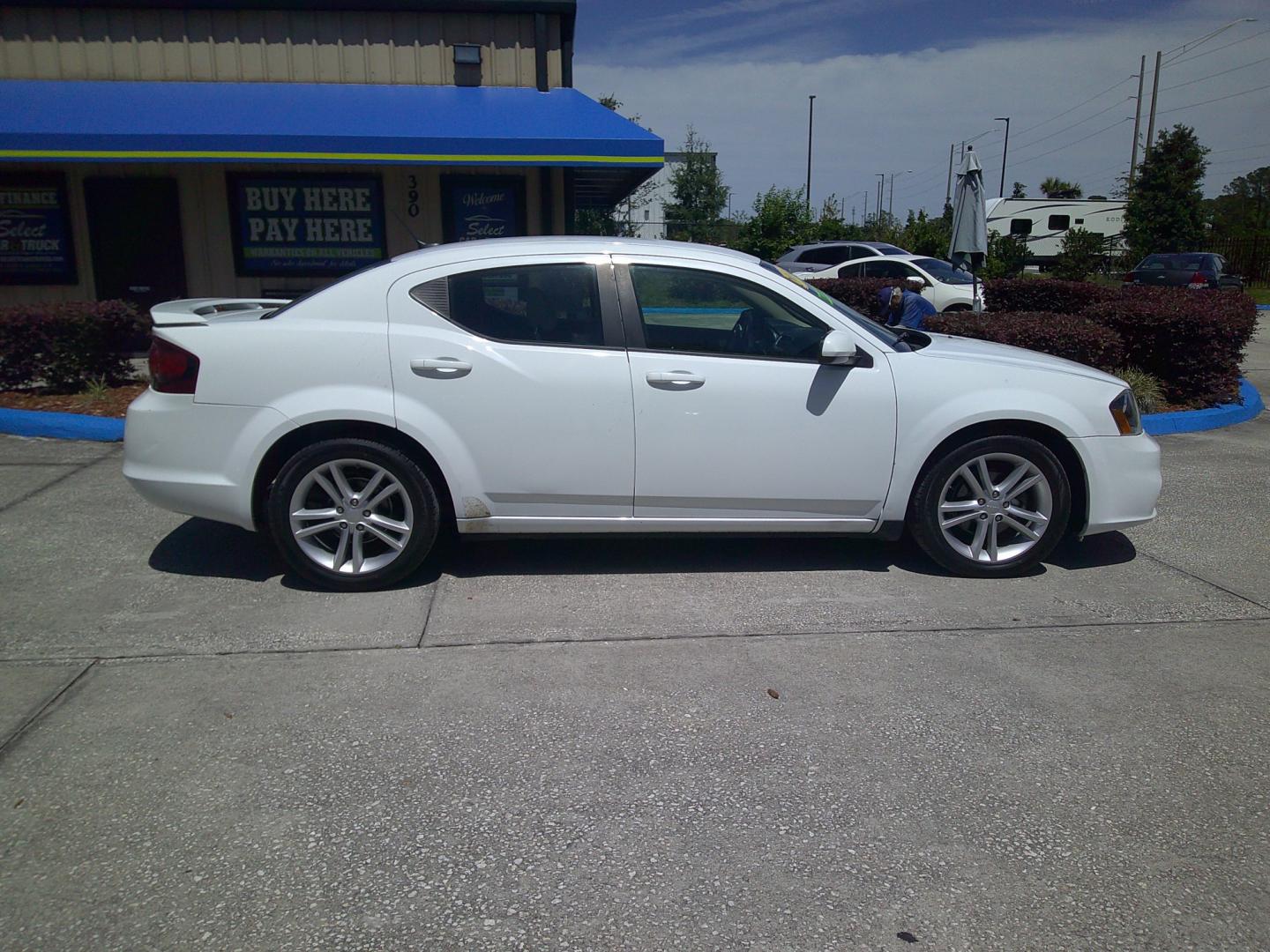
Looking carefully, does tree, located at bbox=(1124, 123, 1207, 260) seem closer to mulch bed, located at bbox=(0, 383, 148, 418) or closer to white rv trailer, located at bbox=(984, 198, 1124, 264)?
white rv trailer, located at bbox=(984, 198, 1124, 264)

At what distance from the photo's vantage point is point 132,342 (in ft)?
29.9

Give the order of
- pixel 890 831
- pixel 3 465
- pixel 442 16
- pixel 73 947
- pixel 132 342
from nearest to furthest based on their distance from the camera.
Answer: pixel 73 947
pixel 890 831
pixel 3 465
pixel 132 342
pixel 442 16

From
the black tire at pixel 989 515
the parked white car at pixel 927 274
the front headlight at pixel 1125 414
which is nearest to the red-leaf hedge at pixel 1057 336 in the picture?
the front headlight at pixel 1125 414

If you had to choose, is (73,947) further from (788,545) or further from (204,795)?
(788,545)

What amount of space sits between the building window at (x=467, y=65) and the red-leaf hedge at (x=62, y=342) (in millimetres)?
5009

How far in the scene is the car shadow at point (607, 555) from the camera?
16.8 feet

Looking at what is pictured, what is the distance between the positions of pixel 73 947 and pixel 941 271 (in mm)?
17233

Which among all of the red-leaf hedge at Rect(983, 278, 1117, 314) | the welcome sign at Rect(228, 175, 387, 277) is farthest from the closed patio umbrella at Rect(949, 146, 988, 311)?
the welcome sign at Rect(228, 175, 387, 277)

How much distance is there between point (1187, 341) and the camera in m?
9.37

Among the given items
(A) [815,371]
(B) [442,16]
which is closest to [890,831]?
(A) [815,371]

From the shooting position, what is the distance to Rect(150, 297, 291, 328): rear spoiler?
469 cm

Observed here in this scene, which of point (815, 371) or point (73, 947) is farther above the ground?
point (815, 371)

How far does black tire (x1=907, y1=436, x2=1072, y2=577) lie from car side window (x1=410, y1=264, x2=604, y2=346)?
5.86ft

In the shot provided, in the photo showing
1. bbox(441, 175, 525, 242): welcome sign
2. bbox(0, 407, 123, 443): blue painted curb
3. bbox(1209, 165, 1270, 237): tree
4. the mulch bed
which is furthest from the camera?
bbox(1209, 165, 1270, 237): tree
